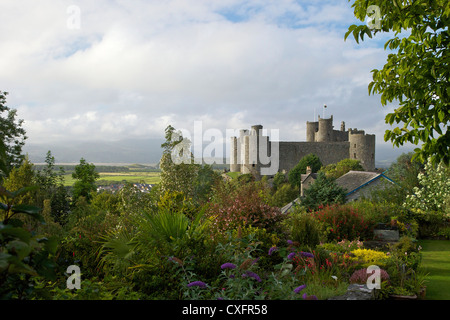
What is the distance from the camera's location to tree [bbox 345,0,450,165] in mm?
4527

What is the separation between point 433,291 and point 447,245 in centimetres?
587

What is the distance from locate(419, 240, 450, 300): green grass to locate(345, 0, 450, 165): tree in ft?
6.80

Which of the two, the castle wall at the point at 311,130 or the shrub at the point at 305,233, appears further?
the castle wall at the point at 311,130

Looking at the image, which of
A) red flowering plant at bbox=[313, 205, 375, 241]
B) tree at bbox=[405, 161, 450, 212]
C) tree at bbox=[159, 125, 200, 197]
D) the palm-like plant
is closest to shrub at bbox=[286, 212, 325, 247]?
red flowering plant at bbox=[313, 205, 375, 241]

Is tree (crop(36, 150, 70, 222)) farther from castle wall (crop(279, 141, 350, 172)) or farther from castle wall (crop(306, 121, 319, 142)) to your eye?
castle wall (crop(306, 121, 319, 142))

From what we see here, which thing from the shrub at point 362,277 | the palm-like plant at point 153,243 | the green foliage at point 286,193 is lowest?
the green foliage at point 286,193

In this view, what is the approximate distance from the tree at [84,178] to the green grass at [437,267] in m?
13.9

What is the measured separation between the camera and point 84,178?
56.6ft

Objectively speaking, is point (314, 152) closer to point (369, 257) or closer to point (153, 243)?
point (369, 257)

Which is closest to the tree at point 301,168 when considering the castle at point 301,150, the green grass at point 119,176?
the castle at point 301,150

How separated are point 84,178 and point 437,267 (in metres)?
15.0

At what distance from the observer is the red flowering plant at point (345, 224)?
26.9ft

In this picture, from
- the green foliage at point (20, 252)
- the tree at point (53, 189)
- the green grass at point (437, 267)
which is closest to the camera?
the green foliage at point (20, 252)

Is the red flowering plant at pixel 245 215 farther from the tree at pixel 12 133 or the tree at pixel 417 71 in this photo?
the tree at pixel 12 133
